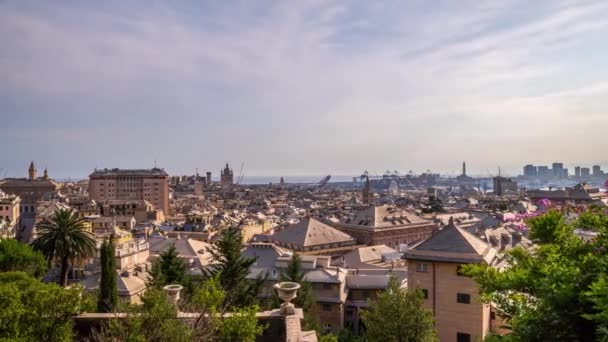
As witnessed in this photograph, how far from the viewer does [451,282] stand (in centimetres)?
2712

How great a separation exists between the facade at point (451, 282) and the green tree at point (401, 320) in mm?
5161

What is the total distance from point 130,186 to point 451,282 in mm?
161975

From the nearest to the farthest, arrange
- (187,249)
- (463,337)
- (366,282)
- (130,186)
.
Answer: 1. (463,337)
2. (366,282)
3. (187,249)
4. (130,186)

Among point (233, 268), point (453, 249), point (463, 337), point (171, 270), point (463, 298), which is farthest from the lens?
point (171, 270)

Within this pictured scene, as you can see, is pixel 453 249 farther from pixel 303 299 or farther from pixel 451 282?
pixel 303 299

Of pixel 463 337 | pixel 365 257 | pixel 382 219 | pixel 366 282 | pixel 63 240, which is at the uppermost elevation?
pixel 63 240

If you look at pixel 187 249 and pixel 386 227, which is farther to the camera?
pixel 386 227

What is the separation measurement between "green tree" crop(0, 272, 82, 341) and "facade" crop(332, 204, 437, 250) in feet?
190

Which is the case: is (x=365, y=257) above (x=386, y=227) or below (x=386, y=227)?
below

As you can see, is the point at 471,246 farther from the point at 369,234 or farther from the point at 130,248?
the point at 369,234

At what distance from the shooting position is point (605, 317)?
24.1 ft

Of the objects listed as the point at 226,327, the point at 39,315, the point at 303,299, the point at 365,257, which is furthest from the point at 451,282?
the point at 365,257

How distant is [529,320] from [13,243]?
38.1 metres

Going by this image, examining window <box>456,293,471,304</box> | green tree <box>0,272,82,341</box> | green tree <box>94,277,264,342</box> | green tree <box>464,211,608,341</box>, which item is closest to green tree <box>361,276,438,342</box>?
window <box>456,293,471,304</box>
